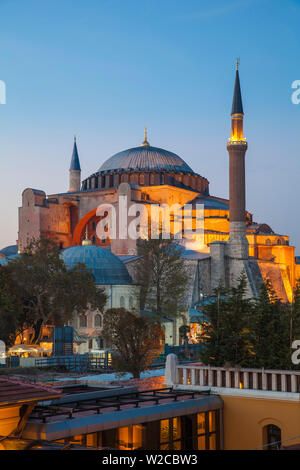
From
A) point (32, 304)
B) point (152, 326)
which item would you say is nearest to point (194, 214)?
point (32, 304)

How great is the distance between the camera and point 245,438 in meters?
10.1

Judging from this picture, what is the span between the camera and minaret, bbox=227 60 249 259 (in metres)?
41.8

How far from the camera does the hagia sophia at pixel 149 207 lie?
36.8m

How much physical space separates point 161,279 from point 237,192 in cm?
1074

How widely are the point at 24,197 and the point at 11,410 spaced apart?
42567 mm

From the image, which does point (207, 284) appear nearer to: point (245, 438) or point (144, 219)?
point (144, 219)

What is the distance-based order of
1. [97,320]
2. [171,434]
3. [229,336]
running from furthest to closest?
[97,320]
[229,336]
[171,434]

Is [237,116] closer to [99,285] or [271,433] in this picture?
[99,285]

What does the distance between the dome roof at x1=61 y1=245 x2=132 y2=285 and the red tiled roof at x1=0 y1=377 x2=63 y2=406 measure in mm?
26378

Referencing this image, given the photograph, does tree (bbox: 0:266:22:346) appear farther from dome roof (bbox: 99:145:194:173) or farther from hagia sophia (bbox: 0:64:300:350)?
dome roof (bbox: 99:145:194:173)

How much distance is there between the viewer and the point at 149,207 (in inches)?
1801

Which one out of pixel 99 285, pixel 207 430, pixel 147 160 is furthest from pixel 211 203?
pixel 207 430

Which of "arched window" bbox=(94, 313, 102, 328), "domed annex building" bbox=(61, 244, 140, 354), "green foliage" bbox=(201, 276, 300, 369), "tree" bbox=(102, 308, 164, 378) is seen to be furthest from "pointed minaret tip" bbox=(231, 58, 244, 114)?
"green foliage" bbox=(201, 276, 300, 369)
